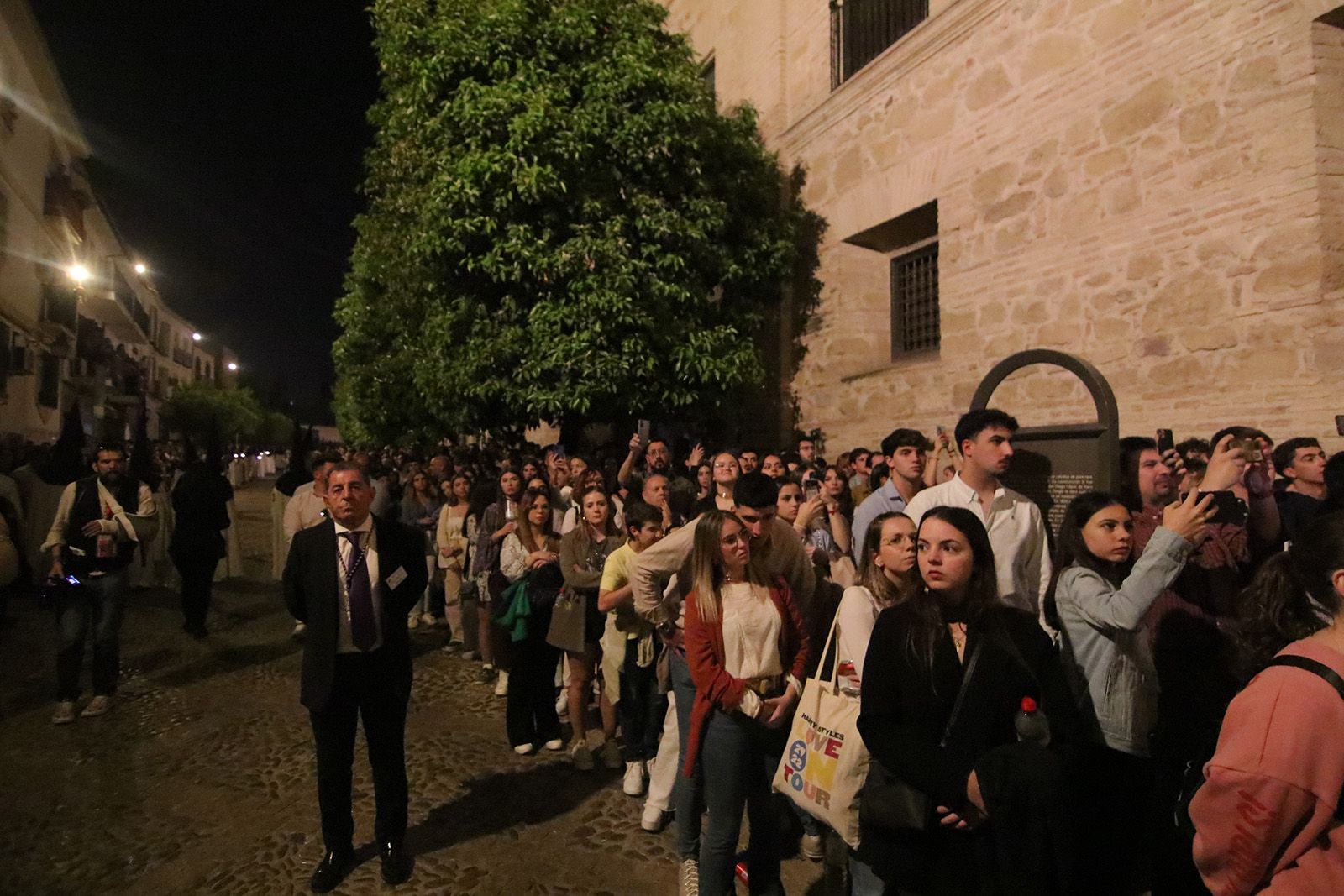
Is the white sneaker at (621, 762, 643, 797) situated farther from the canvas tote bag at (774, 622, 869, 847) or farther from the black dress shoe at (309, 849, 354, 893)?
the canvas tote bag at (774, 622, 869, 847)

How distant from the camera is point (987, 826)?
84.1 inches

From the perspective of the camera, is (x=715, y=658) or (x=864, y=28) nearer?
(x=715, y=658)

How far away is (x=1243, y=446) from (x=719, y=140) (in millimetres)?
9868

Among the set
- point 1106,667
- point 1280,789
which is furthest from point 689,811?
point 1280,789

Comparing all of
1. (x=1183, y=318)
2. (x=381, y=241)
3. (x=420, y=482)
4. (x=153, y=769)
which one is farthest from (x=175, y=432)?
(x=1183, y=318)

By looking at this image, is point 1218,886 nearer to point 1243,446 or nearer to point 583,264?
point 1243,446

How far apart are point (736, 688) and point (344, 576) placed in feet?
6.58

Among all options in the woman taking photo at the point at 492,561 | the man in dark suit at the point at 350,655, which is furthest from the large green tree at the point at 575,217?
the man in dark suit at the point at 350,655

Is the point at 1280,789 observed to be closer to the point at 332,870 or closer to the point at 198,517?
the point at 332,870

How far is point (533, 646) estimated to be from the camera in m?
4.98

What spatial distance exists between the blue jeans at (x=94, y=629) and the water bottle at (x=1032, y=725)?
6.38m

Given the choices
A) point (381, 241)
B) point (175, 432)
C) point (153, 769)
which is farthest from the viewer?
point (175, 432)

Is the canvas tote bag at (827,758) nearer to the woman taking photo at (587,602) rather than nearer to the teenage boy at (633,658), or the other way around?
the teenage boy at (633,658)

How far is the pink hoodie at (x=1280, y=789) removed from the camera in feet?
4.75
